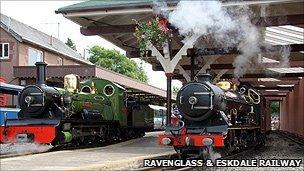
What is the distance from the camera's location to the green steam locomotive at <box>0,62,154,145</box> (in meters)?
12.7

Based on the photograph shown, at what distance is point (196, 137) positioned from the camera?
10445 mm

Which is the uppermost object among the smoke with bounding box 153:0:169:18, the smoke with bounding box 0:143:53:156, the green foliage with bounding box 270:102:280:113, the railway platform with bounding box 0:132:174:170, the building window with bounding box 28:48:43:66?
the smoke with bounding box 153:0:169:18

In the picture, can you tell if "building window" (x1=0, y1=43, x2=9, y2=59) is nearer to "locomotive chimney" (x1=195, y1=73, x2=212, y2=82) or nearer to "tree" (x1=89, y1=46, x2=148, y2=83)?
→ "locomotive chimney" (x1=195, y1=73, x2=212, y2=82)

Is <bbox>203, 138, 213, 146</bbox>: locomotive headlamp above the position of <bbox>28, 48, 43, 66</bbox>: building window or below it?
below

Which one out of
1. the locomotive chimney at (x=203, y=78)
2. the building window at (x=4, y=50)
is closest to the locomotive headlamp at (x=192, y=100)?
the locomotive chimney at (x=203, y=78)

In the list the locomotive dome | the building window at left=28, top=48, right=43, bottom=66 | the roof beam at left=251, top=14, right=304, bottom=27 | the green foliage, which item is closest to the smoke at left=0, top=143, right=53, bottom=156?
the locomotive dome

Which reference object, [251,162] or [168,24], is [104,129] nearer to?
[168,24]

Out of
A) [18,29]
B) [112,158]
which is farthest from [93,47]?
[112,158]

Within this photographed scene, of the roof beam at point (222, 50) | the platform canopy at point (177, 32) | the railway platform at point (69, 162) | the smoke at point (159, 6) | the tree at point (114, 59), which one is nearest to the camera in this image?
the railway platform at point (69, 162)

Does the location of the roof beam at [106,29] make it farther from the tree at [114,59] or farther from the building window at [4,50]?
the tree at [114,59]

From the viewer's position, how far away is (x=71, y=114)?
13844mm

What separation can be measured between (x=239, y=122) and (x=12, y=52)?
1874 centimetres

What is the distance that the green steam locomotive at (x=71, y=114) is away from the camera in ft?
41.7

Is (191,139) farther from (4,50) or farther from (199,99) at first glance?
(4,50)
